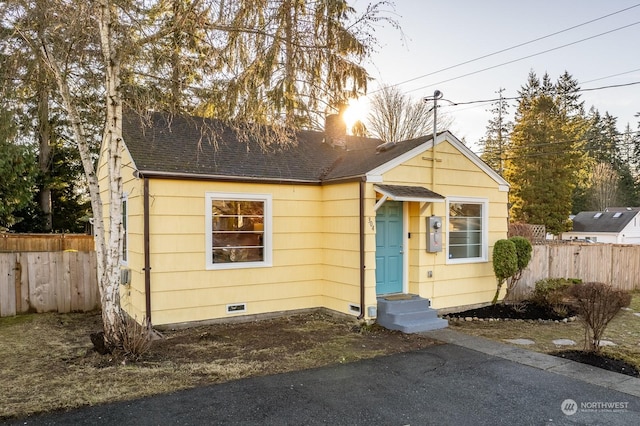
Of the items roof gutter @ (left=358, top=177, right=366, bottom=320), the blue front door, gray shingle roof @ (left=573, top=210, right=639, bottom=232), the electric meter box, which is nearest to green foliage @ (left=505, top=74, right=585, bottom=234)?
gray shingle roof @ (left=573, top=210, right=639, bottom=232)

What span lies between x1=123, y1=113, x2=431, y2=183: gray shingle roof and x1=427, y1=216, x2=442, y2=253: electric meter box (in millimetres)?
1417

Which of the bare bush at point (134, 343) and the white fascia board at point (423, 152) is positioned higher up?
the white fascia board at point (423, 152)

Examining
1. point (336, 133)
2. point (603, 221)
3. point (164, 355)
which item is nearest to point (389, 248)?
point (336, 133)

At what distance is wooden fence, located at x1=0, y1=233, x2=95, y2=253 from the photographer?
44.0 ft

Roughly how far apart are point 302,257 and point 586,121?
86.2 ft

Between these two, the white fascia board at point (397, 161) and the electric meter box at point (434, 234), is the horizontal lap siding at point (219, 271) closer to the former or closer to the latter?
the white fascia board at point (397, 161)

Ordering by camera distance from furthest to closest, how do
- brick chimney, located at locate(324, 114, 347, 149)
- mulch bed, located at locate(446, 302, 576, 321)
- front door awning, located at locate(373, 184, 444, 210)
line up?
1. brick chimney, located at locate(324, 114, 347, 149)
2. mulch bed, located at locate(446, 302, 576, 321)
3. front door awning, located at locate(373, 184, 444, 210)

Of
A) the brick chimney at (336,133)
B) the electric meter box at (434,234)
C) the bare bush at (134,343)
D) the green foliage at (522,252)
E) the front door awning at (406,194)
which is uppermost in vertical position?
the brick chimney at (336,133)

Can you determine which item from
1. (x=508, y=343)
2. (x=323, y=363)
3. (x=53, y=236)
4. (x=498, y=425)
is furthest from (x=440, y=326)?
(x=53, y=236)

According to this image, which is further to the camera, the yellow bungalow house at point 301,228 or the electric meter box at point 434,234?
the electric meter box at point 434,234

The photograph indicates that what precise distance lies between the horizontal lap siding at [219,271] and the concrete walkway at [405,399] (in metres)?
2.86

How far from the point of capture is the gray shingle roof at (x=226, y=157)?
7.12m

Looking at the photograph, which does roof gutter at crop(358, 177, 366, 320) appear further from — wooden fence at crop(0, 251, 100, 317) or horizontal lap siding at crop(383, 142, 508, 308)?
wooden fence at crop(0, 251, 100, 317)

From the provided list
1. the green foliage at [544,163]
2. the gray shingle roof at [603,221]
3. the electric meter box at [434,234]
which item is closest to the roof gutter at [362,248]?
the electric meter box at [434,234]
